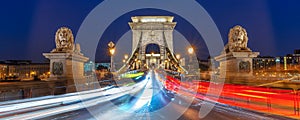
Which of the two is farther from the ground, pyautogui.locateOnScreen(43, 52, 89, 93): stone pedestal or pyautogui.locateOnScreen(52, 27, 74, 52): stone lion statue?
pyautogui.locateOnScreen(52, 27, 74, 52): stone lion statue

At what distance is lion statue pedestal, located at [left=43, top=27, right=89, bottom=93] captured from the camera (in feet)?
60.3

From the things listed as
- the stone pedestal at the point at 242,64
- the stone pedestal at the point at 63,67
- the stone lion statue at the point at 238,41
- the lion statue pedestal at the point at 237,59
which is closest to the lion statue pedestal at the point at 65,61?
the stone pedestal at the point at 63,67

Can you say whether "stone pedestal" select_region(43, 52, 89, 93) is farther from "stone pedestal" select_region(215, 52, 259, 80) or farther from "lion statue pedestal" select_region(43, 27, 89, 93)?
"stone pedestal" select_region(215, 52, 259, 80)

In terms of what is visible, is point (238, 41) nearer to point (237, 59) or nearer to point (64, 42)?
point (237, 59)

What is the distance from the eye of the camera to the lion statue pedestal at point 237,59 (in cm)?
1898

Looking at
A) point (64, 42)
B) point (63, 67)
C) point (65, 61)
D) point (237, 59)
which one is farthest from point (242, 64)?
point (64, 42)

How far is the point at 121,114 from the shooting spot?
9.97 meters

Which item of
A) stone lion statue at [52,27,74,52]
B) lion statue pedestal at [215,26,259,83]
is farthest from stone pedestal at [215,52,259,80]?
stone lion statue at [52,27,74,52]

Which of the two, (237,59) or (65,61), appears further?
(237,59)

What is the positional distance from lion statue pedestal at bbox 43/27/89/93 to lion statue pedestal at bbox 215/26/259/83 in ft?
31.3

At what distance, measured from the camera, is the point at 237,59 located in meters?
19.0

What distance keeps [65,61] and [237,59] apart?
34.3 feet

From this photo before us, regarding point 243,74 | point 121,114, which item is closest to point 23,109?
point 121,114

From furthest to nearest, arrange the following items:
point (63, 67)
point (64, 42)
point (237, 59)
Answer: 1. point (64, 42)
2. point (237, 59)
3. point (63, 67)
